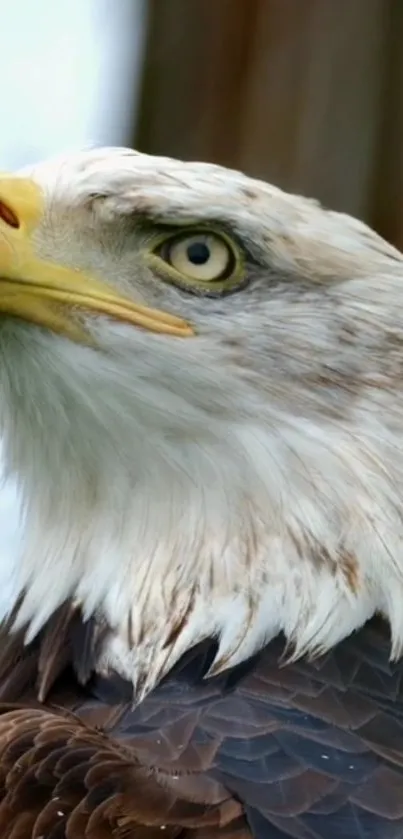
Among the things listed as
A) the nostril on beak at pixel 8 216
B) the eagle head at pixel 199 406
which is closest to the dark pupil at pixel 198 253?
the eagle head at pixel 199 406

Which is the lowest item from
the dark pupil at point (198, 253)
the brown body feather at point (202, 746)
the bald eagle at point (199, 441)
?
the brown body feather at point (202, 746)

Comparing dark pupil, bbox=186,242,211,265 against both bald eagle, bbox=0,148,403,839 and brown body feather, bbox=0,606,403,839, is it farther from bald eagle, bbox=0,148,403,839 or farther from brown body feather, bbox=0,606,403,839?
brown body feather, bbox=0,606,403,839

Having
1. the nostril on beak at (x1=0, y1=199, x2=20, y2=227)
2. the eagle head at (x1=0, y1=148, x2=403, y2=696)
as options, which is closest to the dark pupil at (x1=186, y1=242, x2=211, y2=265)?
the eagle head at (x1=0, y1=148, x2=403, y2=696)

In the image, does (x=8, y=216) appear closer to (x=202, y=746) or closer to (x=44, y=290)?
(x=44, y=290)

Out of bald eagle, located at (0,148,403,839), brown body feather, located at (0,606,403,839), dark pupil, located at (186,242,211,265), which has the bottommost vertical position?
brown body feather, located at (0,606,403,839)

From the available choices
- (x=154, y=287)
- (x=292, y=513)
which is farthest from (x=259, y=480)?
(x=154, y=287)

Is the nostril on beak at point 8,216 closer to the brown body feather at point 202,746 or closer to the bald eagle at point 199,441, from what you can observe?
the bald eagle at point 199,441

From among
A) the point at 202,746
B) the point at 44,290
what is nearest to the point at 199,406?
the point at 44,290
